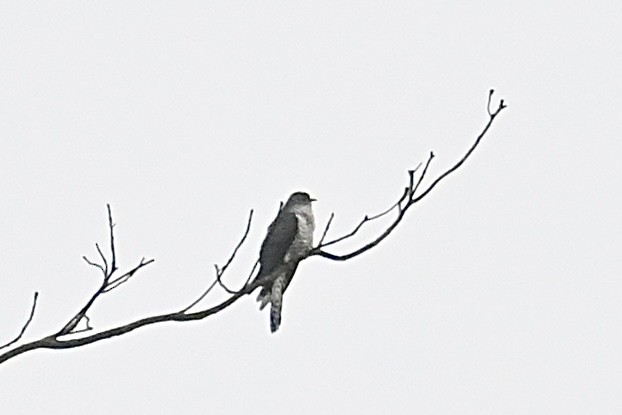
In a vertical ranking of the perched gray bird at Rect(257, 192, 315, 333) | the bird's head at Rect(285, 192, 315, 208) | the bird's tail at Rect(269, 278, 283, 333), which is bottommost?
the bird's tail at Rect(269, 278, 283, 333)

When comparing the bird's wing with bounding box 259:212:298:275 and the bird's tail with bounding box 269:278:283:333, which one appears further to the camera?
the bird's wing with bounding box 259:212:298:275

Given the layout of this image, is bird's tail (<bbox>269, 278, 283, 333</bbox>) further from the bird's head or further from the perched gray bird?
the bird's head

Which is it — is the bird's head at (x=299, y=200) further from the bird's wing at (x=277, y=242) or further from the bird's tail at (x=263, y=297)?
the bird's tail at (x=263, y=297)

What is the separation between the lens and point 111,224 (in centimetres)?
582

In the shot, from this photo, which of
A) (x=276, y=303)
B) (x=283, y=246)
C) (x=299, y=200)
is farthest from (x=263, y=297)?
(x=299, y=200)

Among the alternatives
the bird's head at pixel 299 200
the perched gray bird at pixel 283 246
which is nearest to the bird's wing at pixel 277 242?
the perched gray bird at pixel 283 246

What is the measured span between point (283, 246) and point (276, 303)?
0.94 metres

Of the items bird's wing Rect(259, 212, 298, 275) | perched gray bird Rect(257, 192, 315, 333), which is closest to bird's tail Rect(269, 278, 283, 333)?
perched gray bird Rect(257, 192, 315, 333)

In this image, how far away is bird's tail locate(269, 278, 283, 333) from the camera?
9.50 m

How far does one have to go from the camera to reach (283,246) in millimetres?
10438

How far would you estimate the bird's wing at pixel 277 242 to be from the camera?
Result: 10.2 metres

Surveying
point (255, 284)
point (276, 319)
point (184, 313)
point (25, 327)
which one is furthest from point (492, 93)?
point (276, 319)

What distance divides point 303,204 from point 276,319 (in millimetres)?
1751

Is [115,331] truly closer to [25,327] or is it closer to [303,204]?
[25,327]
